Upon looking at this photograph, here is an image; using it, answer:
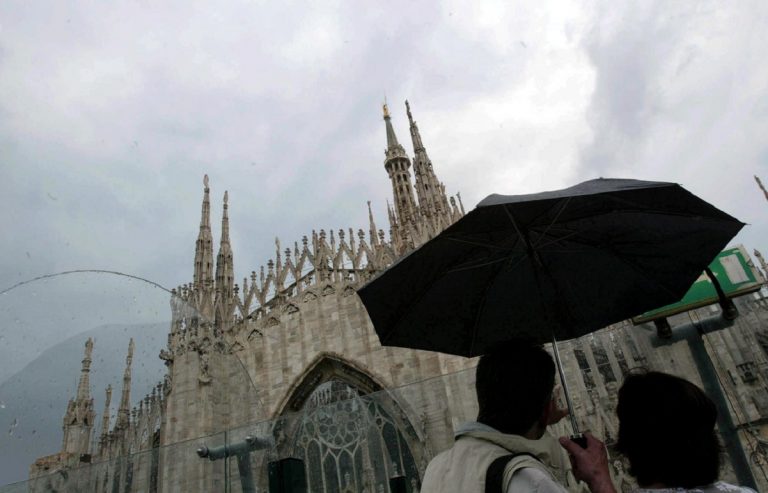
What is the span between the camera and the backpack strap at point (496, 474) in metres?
1.25

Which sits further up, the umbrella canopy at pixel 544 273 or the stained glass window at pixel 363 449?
the umbrella canopy at pixel 544 273

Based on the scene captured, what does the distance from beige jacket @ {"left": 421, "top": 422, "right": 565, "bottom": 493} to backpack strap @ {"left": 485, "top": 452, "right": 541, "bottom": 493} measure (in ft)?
0.03

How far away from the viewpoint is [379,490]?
17.2 feet

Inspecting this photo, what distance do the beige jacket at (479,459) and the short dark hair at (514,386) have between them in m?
0.06

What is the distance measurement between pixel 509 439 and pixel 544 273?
6.57 feet

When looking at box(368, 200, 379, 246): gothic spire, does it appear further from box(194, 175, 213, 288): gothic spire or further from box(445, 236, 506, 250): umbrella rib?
box(445, 236, 506, 250): umbrella rib

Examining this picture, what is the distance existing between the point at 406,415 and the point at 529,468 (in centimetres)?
401

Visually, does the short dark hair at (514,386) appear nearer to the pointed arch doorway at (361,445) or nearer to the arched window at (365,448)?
the pointed arch doorway at (361,445)

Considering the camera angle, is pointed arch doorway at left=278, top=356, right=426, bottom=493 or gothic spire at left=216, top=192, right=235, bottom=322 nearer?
pointed arch doorway at left=278, top=356, right=426, bottom=493

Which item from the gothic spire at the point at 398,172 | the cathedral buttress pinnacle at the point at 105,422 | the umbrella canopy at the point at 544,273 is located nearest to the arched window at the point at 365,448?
the umbrella canopy at the point at 544,273

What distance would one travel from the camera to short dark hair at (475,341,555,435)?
1.50 metres

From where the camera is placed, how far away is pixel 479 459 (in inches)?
52.9

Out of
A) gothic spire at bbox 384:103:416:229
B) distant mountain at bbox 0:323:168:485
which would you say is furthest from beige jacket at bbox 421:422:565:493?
gothic spire at bbox 384:103:416:229

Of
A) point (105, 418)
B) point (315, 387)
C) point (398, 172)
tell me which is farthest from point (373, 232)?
point (398, 172)
